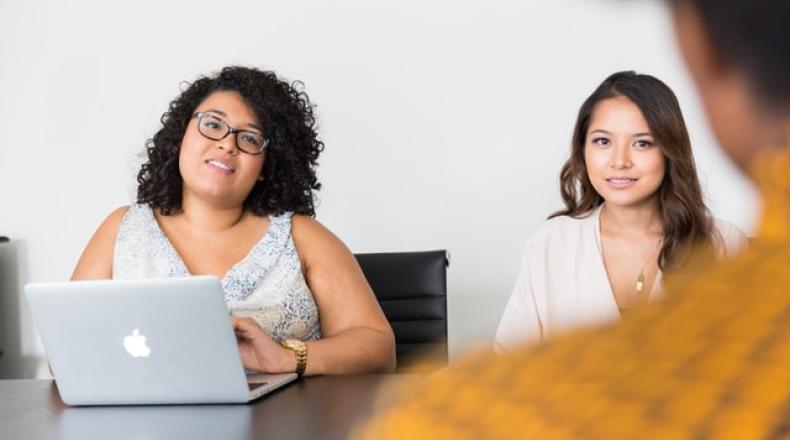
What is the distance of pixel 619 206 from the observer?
6.97 ft

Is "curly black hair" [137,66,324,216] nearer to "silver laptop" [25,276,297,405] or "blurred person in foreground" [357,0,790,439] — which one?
"silver laptop" [25,276,297,405]

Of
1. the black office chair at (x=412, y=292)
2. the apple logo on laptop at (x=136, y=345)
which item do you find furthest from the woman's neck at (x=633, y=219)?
the apple logo on laptop at (x=136, y=345)

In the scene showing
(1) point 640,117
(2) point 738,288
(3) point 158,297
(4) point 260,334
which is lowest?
(4) point 260,334

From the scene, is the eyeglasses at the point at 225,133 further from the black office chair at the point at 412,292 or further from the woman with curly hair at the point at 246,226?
the black office chair at the point at 412,292

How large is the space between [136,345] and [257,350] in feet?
1.06

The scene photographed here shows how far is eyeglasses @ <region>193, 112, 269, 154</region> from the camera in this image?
91.3 inches

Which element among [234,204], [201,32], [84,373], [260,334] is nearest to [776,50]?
[84,373]

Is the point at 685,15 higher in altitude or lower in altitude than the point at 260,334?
higher

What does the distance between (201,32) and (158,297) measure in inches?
107

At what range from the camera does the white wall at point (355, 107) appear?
3.69 meters

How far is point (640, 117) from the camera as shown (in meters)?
2.12

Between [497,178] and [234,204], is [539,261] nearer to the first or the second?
[234,204]

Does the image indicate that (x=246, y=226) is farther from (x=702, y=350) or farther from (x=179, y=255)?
(x=702, y=350)

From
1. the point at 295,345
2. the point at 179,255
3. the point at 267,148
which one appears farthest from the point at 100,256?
the point at 295,345
